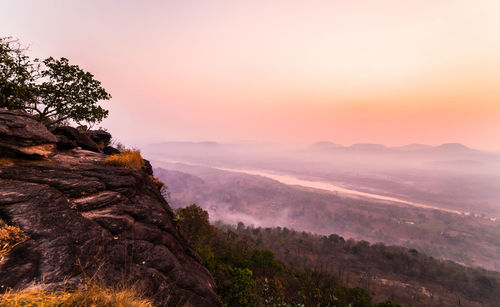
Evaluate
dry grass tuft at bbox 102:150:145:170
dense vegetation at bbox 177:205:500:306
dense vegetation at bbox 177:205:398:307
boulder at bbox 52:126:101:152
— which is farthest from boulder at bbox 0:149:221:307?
dense vegetation at bbox 177:205:500:306

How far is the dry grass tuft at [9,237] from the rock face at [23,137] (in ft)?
10.9

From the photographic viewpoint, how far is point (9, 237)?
3807 millimetres

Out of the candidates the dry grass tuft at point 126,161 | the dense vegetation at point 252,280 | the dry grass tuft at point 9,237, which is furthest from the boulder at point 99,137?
the dry grass tuft at point 9,237

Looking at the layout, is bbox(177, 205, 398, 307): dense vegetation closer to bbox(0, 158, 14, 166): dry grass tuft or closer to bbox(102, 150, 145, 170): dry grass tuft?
bbox(102, 150, 145, 170): dry grass tuft

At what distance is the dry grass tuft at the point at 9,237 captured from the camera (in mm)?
3666

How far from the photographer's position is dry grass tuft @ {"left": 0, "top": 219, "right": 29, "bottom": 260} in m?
3.67

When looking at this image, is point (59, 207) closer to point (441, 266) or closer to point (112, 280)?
point (112, 280)

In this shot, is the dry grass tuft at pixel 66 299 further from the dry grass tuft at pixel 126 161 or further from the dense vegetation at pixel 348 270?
the dense vegetation at pixel 348 270

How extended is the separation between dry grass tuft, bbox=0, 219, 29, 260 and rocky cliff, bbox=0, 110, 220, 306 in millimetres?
110

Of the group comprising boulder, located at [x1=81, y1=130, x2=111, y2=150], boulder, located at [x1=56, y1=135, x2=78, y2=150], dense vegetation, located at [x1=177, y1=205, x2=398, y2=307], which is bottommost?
dense vegetation, located at [x1=177, y1=205, x2=398, y2=307]

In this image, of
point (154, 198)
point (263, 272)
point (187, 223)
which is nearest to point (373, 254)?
point (263, 272)

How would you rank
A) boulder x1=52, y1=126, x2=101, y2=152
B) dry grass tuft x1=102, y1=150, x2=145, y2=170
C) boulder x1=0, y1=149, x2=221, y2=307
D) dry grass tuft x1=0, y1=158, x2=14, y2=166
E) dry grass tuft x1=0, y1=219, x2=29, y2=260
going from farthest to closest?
boulder x1=52, y1=126, x2=101, y2=152 < dry grass tuft x1=102, y1=150, x2=145, y2=170 < dry grass tuft x1=0, y1=158, x2=14, y2=166 < boulder x1=0, y1=149, x2=221, y2=307 < dry grass tuft x1=0, y1=219, x2=29, y2=260

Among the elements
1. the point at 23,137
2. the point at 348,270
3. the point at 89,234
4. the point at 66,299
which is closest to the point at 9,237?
the point at 89,234

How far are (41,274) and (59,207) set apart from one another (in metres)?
1.78
